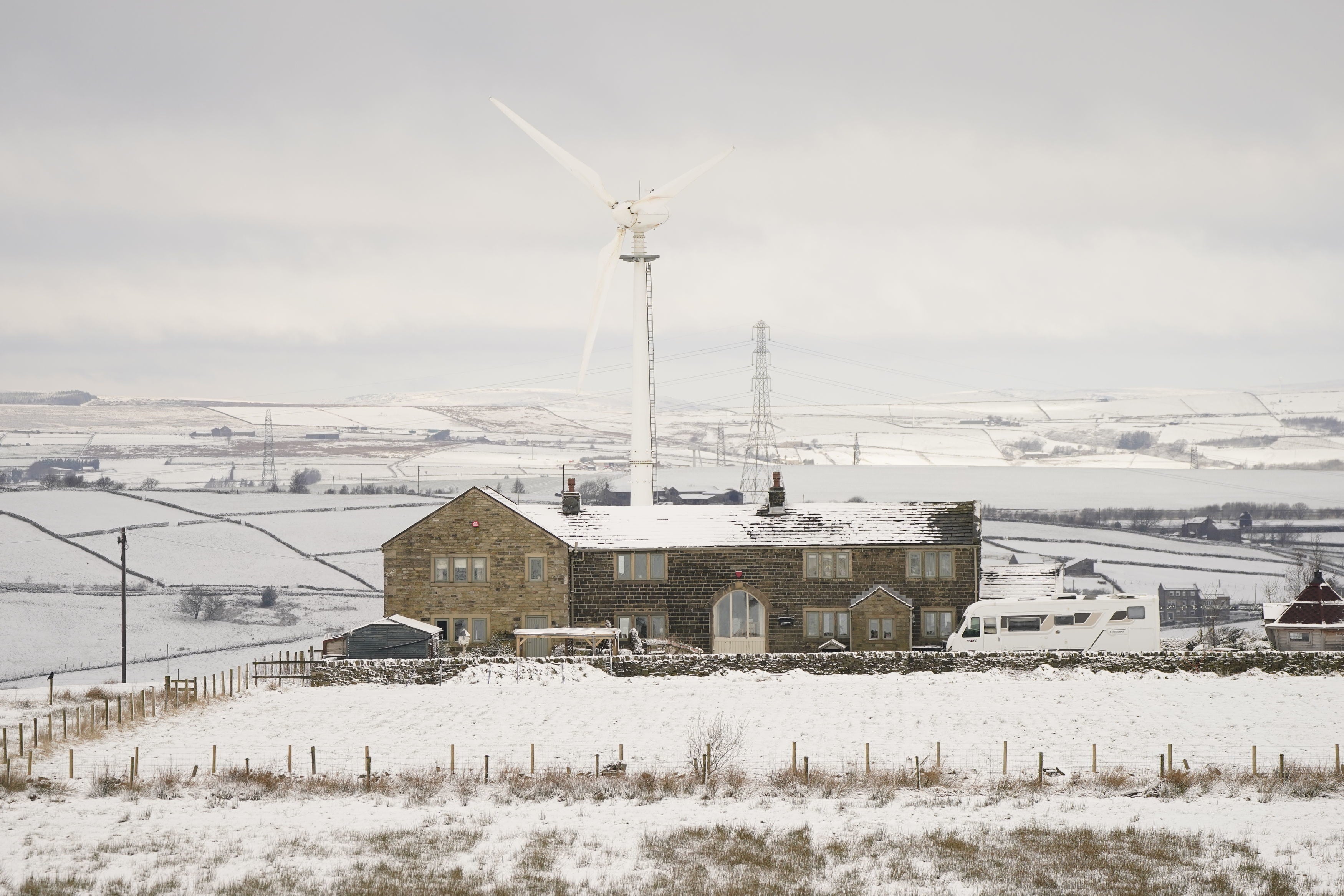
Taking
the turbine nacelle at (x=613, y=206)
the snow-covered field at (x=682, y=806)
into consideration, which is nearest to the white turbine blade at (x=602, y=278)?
the turbine nacelle at (x=613, y=206)

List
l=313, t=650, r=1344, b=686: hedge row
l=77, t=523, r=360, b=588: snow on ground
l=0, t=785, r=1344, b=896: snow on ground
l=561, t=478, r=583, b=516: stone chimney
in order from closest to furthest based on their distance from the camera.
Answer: l=0, t=785, r=1344, b=896: snow on ground
l=313, t=650, r=1344, b=686: hedge row
l=561, t=478, r=583, b=516: stone chimney
l=77, t=523, r=360, b=588: snow on ground

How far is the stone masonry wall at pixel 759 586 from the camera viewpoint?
51.2m

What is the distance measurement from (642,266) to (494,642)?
2762 centimetres

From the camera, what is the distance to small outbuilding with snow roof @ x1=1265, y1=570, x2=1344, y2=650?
51188mm

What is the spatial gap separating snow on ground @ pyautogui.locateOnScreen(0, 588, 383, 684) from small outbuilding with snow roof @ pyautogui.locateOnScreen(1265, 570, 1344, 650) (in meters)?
60.0

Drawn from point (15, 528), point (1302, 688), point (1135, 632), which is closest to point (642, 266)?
point (1135, 632)

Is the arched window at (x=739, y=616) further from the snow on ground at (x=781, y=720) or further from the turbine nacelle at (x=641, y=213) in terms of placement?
the turbine nacelle at (x=641, y=213)

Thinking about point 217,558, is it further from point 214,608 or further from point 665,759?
point 665,759

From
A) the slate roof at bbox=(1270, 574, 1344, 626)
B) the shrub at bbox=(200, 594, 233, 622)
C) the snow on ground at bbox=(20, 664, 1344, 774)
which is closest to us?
the snow on ground at bbox=(20, 664, 1344, 774)

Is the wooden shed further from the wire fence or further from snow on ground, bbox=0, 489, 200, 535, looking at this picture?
snow on ground, bbox=0, 489, 200, 535

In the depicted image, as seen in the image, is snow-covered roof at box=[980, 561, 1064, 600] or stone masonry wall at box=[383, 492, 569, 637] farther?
snow-covered roof at box=[980, 561, 1064, 600]

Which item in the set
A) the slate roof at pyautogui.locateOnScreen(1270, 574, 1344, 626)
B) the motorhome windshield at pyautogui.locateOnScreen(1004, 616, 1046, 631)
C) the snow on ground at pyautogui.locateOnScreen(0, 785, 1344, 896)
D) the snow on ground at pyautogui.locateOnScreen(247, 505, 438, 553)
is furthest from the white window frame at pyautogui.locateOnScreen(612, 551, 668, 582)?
the snow on ground at pyautogui.locateOnScreen(247, 505, 438, 553)

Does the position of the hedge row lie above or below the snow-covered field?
above

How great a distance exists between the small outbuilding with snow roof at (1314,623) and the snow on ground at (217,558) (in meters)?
78.5
